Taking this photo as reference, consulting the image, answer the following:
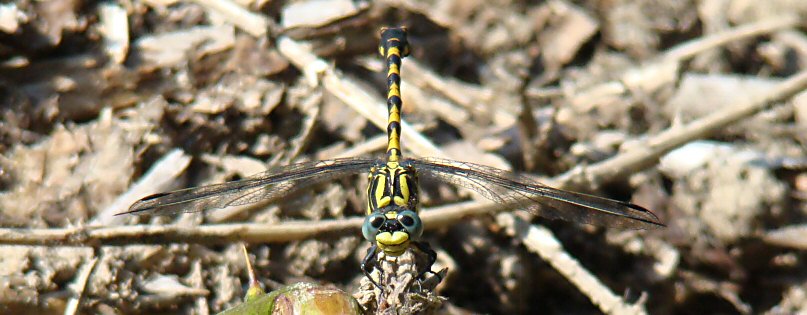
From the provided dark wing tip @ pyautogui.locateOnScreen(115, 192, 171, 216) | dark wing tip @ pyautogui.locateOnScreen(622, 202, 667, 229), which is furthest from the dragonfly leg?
dark wing tip @ pyautogui.locateOnScreen(622, 202, 667, 229)

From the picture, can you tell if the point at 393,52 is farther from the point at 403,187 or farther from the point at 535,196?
the point at 535,196

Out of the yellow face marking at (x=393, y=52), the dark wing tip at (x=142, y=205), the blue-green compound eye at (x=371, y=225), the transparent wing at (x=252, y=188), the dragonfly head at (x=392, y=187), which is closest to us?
→ the dark wing tip at (x=142, y=205)

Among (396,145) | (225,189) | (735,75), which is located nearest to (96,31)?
(225,189)

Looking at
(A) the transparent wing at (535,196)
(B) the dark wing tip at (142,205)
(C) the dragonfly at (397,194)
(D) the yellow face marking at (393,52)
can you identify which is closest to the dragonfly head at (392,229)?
(C) the dragonfly at (397,194)

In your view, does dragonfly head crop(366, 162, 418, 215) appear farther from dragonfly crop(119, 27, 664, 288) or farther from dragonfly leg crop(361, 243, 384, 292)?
dragonfly leg crop(361, 243, 384, 292)

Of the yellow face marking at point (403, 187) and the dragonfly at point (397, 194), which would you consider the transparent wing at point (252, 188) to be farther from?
the yellow face marking at point (403, 187)

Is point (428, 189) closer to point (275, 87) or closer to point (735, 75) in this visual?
point (275, 87)

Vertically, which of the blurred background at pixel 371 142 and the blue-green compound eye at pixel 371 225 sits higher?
the blurred background at pixel 371 142
